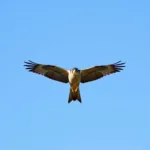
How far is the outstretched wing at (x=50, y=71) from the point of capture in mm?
20156

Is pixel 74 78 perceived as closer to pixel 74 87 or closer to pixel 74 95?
pixel 74 87

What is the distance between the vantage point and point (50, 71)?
20516mm

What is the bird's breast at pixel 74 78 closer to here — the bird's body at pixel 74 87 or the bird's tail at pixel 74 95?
the bird's body at pixel 74 87

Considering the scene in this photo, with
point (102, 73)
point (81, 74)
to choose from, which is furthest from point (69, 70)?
point (102, 73)

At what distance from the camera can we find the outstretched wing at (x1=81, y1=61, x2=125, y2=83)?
66.0ft

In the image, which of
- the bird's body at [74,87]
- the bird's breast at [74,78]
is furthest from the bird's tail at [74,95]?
the bird's breast at [74,78]

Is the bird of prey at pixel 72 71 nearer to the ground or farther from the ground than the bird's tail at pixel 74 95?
farther from the ground

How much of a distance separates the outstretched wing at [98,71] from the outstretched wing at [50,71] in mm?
1075

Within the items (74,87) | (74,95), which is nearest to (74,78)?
(74,87)

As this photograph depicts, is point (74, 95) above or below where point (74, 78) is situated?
below

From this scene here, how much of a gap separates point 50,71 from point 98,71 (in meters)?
2.77

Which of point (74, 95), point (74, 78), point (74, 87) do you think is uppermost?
point (74, 78)

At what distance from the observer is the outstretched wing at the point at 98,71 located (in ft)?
66.0

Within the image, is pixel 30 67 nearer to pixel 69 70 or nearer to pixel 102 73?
pixel 69 70
